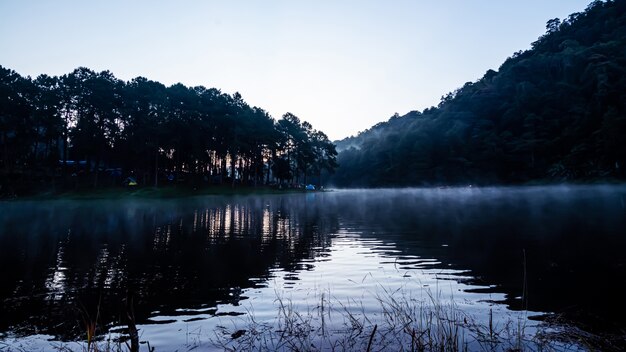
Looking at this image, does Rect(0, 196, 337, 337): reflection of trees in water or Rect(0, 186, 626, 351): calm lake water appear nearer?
Rect(0, 186, 626, 351): calm lake water

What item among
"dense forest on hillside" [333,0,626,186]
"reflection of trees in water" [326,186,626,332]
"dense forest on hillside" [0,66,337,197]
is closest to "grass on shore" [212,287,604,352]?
"reflection of trees in water" [326,186,626,332]

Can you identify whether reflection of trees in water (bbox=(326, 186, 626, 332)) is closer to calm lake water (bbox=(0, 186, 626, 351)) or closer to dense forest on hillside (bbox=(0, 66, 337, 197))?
calm lake water (bbox=(0, 186, 626, 351))

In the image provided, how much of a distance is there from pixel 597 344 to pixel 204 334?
937 cm

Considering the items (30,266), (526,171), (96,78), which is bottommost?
(30,266)

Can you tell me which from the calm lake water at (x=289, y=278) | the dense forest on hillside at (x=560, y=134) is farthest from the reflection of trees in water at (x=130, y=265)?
the dense forest on hillside at (x=560, y=134)

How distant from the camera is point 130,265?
66.0 feet

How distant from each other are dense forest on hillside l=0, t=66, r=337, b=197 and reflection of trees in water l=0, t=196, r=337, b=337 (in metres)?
56.8

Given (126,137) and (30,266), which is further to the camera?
(126,137)

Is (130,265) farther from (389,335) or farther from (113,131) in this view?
(113,131)

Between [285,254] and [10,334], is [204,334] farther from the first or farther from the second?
[285,254]

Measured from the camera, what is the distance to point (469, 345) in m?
9.36

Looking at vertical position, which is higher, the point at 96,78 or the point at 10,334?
the point at 96,78

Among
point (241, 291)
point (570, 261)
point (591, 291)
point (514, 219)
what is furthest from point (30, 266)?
point (514, 219)

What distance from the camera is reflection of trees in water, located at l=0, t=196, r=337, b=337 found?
13023 millimetres
